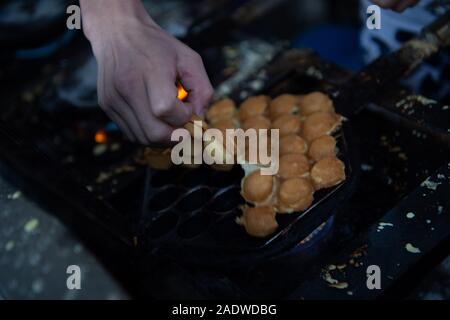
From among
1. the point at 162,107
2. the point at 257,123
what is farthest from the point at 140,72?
the point at 257,123

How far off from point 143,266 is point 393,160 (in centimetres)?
107

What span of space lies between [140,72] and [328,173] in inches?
28.7

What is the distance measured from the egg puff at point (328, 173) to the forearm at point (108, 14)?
2.45 feet

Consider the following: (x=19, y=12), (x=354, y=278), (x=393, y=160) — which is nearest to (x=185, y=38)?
(x=19, y=12)

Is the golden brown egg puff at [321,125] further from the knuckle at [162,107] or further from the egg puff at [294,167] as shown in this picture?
the knuckle at [162,107]

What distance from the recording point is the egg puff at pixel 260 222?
5.26ft

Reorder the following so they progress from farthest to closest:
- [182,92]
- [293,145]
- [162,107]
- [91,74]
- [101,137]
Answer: [91,74], [101,137], [293,145], [182,92], [162,107]

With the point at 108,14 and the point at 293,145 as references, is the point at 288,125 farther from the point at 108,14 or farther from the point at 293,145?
the point at 108,14

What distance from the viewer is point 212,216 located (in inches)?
68.7

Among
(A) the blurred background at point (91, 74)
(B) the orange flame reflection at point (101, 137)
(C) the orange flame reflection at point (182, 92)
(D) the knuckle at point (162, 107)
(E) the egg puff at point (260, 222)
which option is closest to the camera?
(D) the knuckle at point (162, 107)

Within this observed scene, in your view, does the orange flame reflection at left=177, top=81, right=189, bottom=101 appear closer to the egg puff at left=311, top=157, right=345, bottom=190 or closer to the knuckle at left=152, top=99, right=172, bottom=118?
the knuckle at left=152, top=99, right=172, bottom=118

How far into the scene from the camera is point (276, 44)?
2.72 meters

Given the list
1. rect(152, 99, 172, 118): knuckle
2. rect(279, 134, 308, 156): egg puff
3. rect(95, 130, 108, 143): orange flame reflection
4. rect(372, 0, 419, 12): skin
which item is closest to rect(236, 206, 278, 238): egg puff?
rect(279, 134, 308, 156): egg puff

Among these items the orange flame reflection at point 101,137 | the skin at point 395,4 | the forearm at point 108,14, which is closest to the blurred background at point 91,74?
the orange flame reflection at point 101,137
